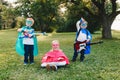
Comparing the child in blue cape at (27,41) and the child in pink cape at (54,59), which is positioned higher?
the child in blue cape at (27,41)

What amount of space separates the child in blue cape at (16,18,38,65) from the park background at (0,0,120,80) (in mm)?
516

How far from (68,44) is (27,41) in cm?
1171

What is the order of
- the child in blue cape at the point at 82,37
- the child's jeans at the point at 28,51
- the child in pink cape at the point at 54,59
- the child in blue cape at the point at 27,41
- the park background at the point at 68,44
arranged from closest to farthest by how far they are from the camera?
the park background at the point at 68,44 < the child in pink cape at the point at 54,59 < the child in blue cape at the point at 27,41 < the child's jeans at the point at 28,51 < the child in blue cape at the point at 82,37

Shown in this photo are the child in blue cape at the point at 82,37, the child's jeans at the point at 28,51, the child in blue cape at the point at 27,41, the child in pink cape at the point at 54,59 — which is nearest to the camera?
the child in pink cape at the point at 54,59

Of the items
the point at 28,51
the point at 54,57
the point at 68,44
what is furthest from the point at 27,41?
the point at 68,44

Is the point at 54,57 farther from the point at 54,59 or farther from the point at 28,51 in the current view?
the point at 28,51

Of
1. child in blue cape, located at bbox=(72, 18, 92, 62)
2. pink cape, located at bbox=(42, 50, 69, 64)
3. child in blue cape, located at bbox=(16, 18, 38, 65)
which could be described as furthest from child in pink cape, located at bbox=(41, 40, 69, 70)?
child in blue cape, located at bbox=(72, 18, 92, 62)

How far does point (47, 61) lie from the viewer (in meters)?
11.4

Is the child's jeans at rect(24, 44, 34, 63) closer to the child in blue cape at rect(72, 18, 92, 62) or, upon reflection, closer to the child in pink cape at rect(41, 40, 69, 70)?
the child in pink cape at rect(41, 40, 69, 70)

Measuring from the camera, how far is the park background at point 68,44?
10.4 m

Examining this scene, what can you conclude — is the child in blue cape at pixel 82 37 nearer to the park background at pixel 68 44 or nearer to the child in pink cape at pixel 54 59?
the park background at pixel 68 44

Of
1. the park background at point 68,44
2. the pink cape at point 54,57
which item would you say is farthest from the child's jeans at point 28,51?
the pink cape at point 54,57

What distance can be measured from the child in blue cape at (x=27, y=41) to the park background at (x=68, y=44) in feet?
1.69

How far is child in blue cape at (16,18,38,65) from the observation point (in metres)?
12.3
